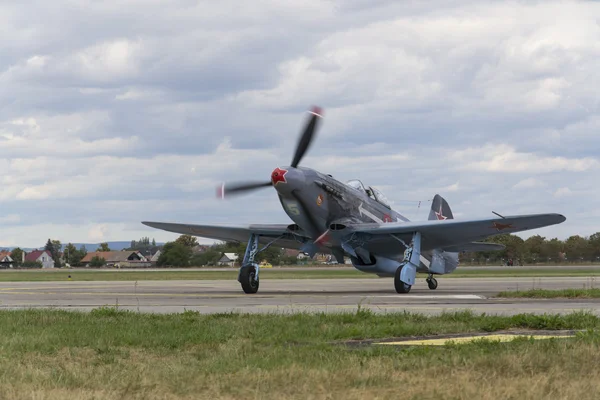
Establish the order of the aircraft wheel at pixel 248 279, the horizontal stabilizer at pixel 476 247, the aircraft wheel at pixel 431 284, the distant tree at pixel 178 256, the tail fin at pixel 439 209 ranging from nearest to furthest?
the aircraft wheel at pixel 248 279
the aircraft wheel at pixel 431 284
the horizontal stabilizer at pixel 476 247
the tail fin at pixel 439 209
the distant tree at pixel 178 256

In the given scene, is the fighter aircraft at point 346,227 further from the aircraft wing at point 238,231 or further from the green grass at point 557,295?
the green grass at point 557,295

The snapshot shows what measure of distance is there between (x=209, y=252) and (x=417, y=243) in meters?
77.9

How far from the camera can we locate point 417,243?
2712 centimetres

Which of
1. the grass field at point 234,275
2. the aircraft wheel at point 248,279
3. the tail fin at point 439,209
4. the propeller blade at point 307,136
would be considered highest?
the propeller blade at point 307,136

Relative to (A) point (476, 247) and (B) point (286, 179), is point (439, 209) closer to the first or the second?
(A) point (476, 247)

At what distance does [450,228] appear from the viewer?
2727cm

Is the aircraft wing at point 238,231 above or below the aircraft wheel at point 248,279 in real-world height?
above

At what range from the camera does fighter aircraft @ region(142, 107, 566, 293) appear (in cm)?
2509

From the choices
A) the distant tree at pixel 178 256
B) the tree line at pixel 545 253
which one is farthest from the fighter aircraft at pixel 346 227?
the distant tree at pixel 178 256

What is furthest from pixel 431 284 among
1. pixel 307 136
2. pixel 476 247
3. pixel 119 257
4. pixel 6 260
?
pixel 6 260

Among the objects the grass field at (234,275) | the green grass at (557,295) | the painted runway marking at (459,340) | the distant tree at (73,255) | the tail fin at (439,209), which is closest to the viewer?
the painted runway marking at (459,340)

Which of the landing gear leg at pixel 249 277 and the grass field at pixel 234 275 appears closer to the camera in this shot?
the landing gear leg at pixel 249 277

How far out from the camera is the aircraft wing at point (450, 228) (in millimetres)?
25844

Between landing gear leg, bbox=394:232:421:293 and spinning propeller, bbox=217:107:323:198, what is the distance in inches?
196
